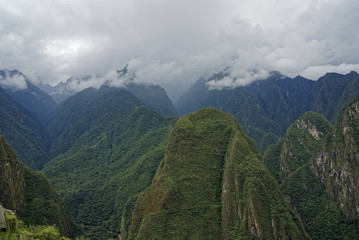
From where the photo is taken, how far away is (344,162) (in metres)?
80.6

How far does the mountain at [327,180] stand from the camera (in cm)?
7531

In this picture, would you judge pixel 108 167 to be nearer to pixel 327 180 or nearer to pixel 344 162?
pixel 327 180

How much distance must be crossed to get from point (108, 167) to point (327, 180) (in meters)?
102

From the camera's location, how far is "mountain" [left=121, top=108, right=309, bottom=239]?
182 feet

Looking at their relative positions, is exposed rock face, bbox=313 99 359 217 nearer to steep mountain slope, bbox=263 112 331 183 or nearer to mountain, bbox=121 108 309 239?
steep mountain slope, bbox=263 112 331 183

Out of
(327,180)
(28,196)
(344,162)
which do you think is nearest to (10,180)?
(28,196)

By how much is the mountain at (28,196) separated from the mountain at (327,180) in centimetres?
7634

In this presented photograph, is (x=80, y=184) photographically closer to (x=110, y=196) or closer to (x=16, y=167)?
(x=110, y=196)

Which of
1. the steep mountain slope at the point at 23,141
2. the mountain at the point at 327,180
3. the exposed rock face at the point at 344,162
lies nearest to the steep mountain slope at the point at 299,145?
the mountain at the point at 327,180

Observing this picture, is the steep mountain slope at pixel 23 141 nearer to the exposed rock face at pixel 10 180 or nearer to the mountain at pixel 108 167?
the mountain at pixel 108 167

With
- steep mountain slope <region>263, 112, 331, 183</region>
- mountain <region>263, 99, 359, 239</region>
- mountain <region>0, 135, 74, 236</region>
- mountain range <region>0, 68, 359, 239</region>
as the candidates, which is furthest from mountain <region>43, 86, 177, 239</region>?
mountain <region>263, 99, 359, 239</region>

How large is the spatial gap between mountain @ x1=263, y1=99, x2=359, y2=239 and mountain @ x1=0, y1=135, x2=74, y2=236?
3005 inches

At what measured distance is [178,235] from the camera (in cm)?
5553

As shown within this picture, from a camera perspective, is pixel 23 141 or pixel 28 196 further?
pixel 23 141
